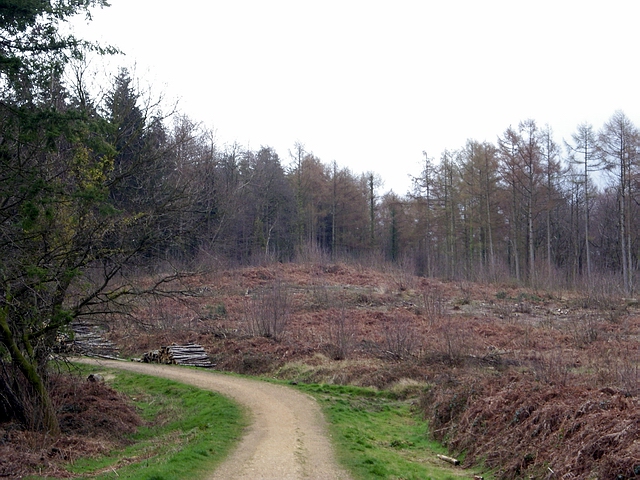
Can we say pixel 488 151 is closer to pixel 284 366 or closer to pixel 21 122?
pixel 284 366

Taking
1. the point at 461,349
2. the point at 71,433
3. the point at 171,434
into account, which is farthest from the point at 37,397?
the point at 461,349

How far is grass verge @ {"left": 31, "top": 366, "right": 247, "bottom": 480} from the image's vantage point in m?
9.02

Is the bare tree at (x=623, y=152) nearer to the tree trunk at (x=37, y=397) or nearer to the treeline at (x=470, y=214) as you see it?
the treeline at (x=470, y=214)

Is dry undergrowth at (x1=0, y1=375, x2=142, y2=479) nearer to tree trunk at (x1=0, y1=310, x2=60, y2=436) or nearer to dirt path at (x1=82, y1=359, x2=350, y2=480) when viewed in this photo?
tree trunk at (x1=0, y1=310, x2=60, y2=436)

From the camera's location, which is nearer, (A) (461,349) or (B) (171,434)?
(B) (171,434)

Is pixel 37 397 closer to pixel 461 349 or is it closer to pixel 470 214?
pixel 461 349

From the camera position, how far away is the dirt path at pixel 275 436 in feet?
29.8

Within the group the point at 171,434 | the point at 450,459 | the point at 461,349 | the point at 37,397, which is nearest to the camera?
the point at 450,459

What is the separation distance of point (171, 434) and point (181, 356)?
9.80 metres

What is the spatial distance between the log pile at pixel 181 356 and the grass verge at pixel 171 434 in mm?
2786

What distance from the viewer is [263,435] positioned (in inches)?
458

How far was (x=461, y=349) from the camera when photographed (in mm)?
18891

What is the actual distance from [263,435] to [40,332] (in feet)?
16.5

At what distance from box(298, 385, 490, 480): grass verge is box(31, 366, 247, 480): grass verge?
7.30ft
